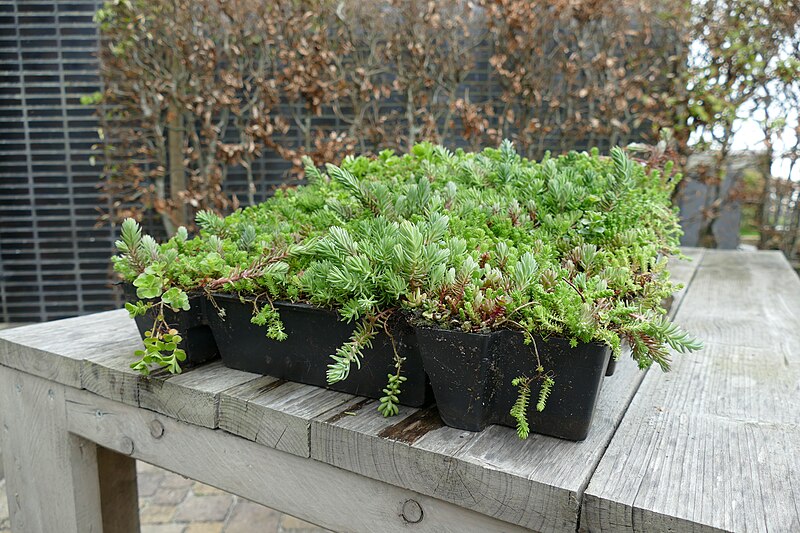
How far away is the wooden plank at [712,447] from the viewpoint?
2.23ft

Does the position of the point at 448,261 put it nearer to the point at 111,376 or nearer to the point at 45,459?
the point at 111,376

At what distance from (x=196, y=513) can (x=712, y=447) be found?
2.06 metres

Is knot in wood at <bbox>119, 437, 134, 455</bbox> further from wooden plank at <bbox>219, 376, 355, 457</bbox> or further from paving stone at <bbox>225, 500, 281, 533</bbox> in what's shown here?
paving stone at <bbox>225, 500, 281, 533</bbox>

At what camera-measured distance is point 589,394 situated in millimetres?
793

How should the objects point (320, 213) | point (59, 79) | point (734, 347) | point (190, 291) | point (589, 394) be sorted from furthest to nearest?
point (59, 79) < point (734, 347) < point (320, 213) < point (190, 291) < point (589, 394)

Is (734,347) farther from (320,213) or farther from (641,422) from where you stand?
(320,213)

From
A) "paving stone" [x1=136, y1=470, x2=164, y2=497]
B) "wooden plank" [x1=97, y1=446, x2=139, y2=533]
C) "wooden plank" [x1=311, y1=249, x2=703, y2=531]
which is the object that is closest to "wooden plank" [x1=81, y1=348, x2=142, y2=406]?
"wooden plank" [x1=97, y1=446, x2=139, y2=533]

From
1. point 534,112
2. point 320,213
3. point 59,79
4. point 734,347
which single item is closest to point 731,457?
point 734,347

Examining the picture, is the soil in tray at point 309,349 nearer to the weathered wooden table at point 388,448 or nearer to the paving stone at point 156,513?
the weathered wooden table at point 388,448

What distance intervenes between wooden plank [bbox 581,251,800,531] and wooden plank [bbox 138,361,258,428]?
60cm

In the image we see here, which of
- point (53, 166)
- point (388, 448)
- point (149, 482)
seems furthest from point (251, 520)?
point (53, 166)

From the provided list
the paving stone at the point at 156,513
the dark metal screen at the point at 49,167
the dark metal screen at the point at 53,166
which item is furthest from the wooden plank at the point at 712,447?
the dark metal screen at the point at 49,167

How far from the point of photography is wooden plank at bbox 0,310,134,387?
1166 mm

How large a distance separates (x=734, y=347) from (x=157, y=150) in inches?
153
